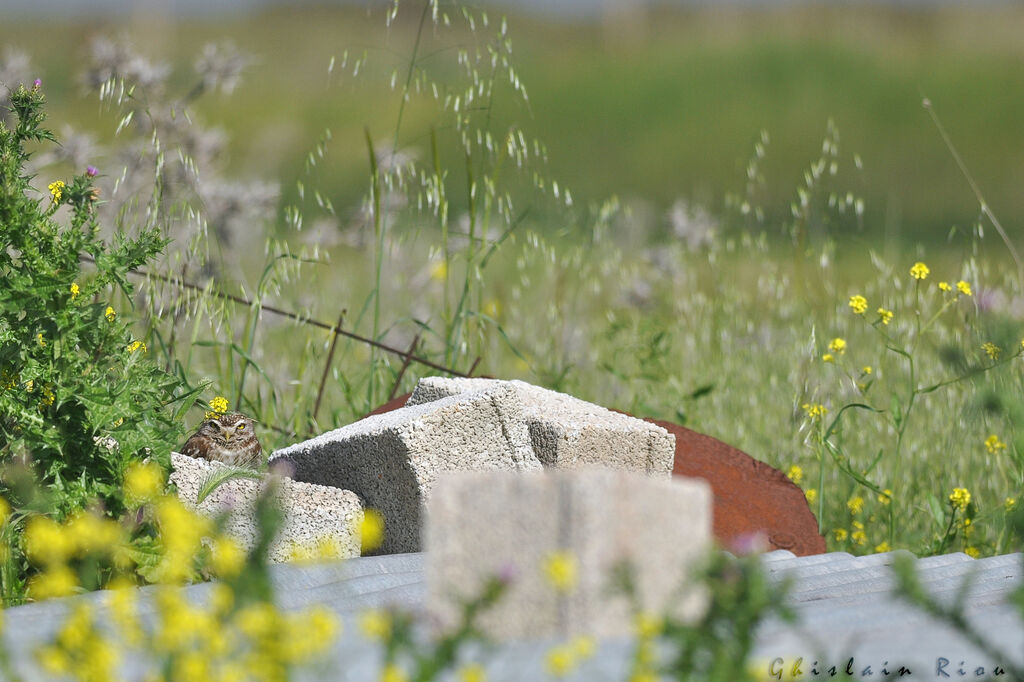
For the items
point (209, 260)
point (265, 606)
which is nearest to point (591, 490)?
point (265, 606)

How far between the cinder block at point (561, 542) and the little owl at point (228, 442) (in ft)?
4.53

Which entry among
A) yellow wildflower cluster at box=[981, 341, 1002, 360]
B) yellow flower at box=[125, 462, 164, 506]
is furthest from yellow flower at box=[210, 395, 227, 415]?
yellow wildflower cluster at box=[981, 341, 1002, 360]

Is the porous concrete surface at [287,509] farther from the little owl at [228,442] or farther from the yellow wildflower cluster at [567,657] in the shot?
the yellow wildflower cluster at [567,657]

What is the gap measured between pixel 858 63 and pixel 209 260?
1371 cm

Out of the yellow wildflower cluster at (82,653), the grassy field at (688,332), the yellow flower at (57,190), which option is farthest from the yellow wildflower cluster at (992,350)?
the yellow wildflower cluster at (82,653)

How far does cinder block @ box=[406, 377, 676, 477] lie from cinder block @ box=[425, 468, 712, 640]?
1034mm

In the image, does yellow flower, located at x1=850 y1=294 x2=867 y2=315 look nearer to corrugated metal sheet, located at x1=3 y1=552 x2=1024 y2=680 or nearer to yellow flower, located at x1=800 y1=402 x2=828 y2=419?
yellow flower, located at x1=800 y1=402 x2=828 y2=419

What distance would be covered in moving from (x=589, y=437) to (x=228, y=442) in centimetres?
92

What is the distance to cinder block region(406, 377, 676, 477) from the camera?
2.71 m

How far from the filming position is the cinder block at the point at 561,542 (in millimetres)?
1589

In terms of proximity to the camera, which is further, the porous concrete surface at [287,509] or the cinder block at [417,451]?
the cinder block at [417,451]

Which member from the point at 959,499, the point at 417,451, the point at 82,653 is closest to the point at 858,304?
the point at 959,499

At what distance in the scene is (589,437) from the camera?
271 centimetres

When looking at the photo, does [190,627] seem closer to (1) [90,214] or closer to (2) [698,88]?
(1) [90,214]
